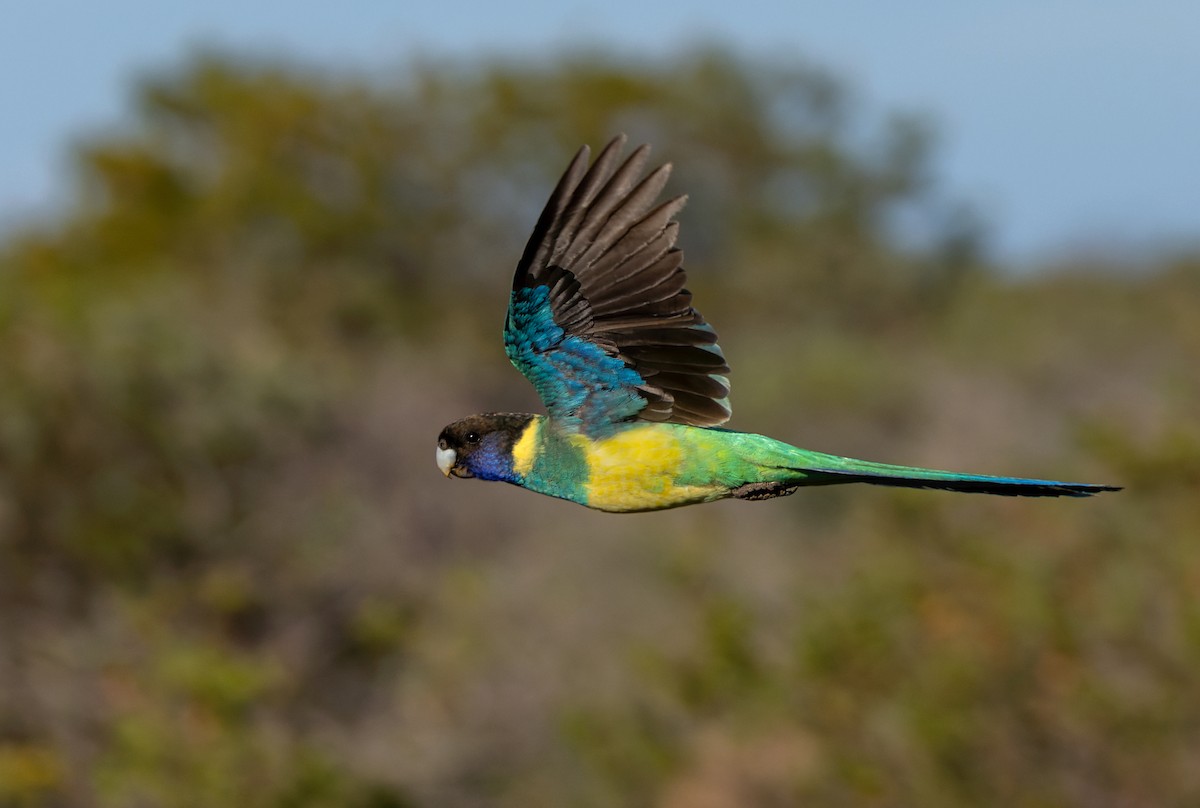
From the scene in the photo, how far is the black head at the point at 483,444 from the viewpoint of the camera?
6316mm

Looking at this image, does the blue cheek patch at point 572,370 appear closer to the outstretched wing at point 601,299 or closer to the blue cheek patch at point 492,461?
the outstretched wing at point 601,299

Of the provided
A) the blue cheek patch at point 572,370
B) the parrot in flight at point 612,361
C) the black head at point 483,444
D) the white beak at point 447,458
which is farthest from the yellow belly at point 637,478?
the white beak at point 447,458

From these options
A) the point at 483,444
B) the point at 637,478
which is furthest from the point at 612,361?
the point at 483,444

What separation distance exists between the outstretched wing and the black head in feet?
0.62

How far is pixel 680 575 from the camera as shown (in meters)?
23.6

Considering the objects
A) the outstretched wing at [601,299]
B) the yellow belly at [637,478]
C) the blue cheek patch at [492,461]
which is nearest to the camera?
the yellow belly at [637,478]

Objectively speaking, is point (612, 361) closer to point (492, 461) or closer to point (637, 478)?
point (637, 478)

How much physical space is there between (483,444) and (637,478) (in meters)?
0.61

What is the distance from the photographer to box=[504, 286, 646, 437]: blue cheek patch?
20.4 ft

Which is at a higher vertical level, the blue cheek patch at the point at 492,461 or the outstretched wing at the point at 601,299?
the outstretched wing at the point at 601,299

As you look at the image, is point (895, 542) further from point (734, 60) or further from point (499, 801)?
point (734, 60)

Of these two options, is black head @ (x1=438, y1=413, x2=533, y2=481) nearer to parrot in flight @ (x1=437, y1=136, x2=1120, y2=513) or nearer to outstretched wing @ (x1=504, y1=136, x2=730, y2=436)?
parrot in flight @ (x1=437, y1=136, x2=1120, y2=513)

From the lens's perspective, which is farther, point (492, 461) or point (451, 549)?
point (451, 549)

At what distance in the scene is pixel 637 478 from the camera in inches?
241
